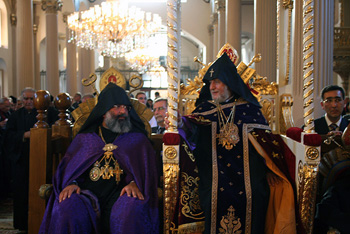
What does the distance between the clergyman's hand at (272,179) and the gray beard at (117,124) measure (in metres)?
1.35

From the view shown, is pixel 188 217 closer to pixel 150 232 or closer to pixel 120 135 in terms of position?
pixel 150 232

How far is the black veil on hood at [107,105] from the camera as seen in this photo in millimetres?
3918

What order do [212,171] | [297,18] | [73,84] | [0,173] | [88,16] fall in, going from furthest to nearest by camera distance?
1. [73,84]
2. [88,16]
3. [0,173]
4. [297,18]
5. [212,171]

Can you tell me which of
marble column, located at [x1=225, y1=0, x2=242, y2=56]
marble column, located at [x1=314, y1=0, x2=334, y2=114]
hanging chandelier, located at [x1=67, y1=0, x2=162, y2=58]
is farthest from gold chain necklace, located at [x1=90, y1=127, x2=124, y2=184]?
hanging chandelier, located at [x1=67, y1=0, x2=162, y2=58]

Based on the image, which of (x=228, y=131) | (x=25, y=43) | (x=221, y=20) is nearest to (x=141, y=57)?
(x=221, y=20)

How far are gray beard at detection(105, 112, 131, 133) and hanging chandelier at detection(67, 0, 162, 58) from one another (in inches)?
348

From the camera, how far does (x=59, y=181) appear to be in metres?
3.70

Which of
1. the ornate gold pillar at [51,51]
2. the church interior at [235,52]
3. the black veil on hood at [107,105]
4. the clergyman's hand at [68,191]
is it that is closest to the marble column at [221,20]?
the church interior at [235,52]

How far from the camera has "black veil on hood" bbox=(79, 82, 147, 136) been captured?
3918mm

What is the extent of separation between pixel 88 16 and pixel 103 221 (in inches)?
392

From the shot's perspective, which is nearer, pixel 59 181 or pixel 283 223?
pixel 283 223

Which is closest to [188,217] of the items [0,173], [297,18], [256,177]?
[256,177]

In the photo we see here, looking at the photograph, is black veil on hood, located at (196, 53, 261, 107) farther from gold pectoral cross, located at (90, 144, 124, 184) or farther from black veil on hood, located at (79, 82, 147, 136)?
gold pectoral cross, located at (90, 144, 124, 184)

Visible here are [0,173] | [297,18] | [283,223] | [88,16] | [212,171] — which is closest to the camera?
[283,223]
